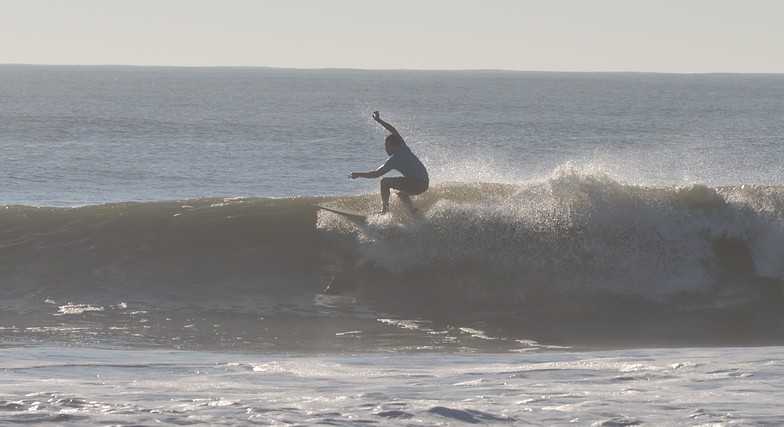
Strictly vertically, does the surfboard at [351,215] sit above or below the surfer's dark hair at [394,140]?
below

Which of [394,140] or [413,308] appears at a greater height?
[394,140]

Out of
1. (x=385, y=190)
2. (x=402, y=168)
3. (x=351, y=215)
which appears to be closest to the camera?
(x=402, y=168)

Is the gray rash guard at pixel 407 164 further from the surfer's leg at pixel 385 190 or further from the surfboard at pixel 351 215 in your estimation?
the surfboard at pixel 351 215

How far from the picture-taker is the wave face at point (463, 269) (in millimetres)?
12539

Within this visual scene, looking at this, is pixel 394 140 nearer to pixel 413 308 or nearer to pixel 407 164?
pixel 407 164

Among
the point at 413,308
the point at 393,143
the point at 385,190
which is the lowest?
the point at 413,308

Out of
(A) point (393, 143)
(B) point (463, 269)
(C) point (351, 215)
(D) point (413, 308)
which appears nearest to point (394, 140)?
(A) point (393, 143)

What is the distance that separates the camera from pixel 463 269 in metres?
13.9

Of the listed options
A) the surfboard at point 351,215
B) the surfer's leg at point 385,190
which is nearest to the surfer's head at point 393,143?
the surfer's leg at point 385,190

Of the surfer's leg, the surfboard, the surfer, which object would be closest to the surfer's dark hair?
the surfer

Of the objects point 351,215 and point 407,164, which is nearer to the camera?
point 407,164

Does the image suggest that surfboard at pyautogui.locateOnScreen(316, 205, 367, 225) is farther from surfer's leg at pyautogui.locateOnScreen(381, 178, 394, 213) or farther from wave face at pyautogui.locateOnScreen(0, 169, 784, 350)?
surfer's leg at pyautogui.locateOnScreen(381, 178, 394, 213)

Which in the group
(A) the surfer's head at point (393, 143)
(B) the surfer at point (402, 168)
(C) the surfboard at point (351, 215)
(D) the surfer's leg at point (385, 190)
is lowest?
(C) the surfboard at point (351, 215)

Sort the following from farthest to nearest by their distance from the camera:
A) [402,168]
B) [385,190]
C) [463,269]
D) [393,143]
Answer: [385,190]
[402,168]
[393,143]
[463,269]
